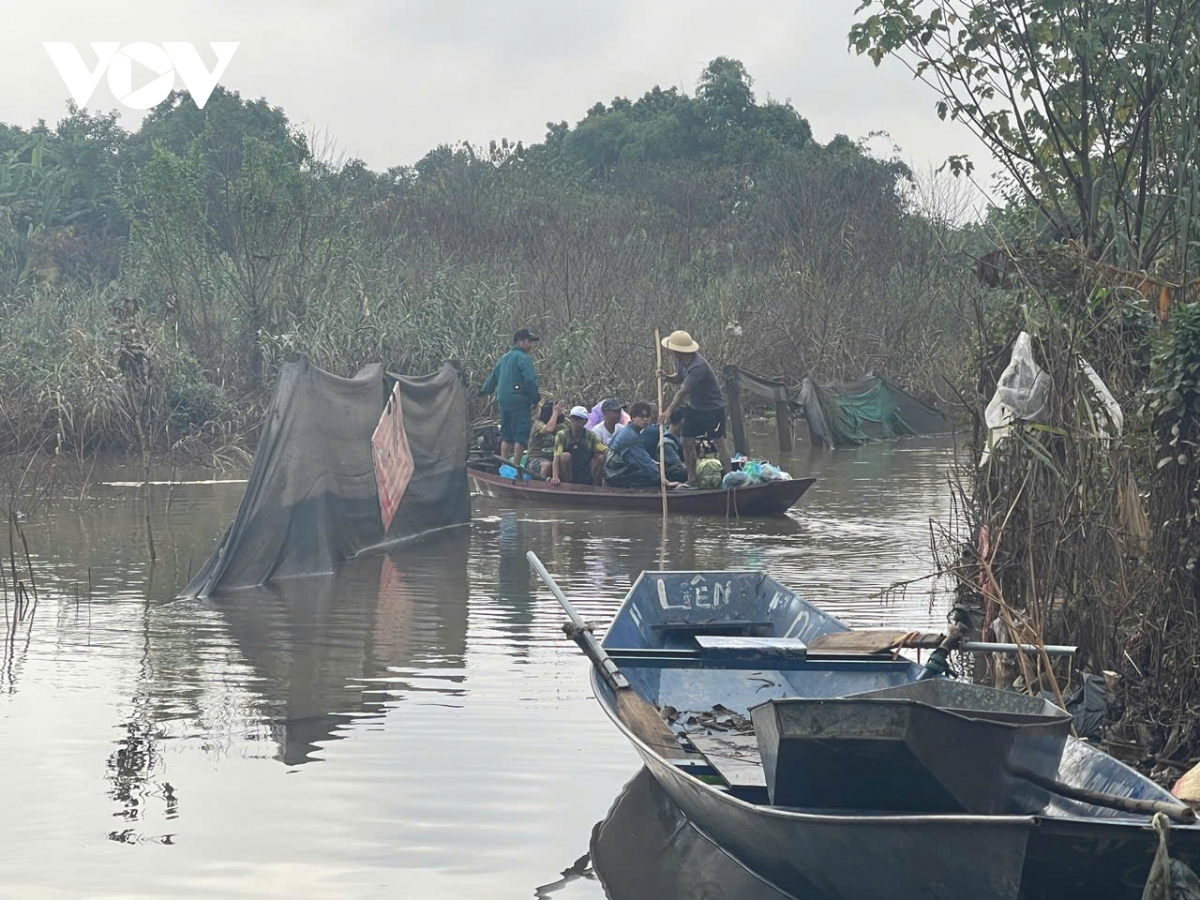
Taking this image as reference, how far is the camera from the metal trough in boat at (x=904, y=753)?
5.57 m

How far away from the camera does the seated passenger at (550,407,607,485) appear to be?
18.2 metres

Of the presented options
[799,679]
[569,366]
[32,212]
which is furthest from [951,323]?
[799,679]

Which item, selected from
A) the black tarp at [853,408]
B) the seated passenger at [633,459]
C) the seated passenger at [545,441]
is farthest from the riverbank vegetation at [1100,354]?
the black tarp at [853,408]

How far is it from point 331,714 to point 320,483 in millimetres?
4689

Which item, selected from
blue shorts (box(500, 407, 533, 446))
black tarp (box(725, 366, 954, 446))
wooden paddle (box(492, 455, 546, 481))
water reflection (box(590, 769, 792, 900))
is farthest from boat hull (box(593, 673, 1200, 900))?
black tarp (box(725, 366, 954, 446))

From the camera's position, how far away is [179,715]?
346 inches

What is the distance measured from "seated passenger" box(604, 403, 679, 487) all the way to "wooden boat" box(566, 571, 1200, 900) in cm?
878

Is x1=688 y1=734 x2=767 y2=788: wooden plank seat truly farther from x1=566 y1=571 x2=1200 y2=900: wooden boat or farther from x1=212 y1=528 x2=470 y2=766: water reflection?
x1=212 y1=528 x2=470 y2=766: water reflection

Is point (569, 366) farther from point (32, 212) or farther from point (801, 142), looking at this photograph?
point (801, 142)

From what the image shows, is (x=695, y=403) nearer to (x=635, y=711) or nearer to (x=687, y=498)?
(x=687, y=498)

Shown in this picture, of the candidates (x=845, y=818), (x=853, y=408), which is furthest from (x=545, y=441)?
(x=845, y=818)

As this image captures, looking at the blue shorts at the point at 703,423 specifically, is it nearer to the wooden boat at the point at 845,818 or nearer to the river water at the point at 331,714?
the river water at the point at 331,714

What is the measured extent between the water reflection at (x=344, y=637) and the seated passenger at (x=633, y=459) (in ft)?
10.5

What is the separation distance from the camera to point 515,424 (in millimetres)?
19500
